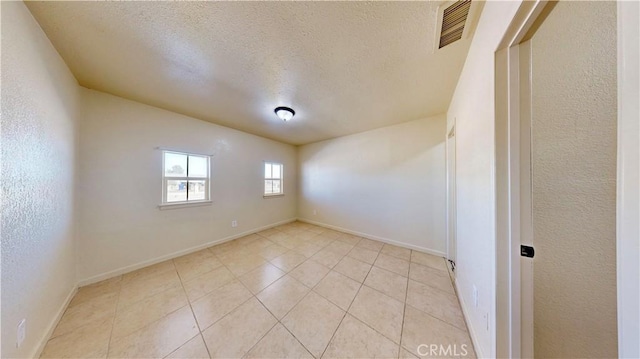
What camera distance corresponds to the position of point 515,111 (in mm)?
894

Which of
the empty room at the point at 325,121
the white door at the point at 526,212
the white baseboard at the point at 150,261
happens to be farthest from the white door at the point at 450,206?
the white baseboard at the point at 150,261

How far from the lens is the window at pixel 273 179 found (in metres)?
4.14

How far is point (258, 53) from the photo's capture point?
Answer: 4.84 feet

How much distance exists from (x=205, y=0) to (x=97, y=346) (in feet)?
8.49

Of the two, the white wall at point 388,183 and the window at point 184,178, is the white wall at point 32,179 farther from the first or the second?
the white wall at point 388,183

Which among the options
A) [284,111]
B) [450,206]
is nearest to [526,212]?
[450,206]

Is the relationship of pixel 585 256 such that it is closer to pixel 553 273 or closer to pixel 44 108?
pixel 553 273

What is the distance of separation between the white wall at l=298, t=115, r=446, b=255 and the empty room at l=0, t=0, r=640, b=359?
2.1 inches

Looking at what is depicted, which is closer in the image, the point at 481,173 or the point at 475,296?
the point at 481,173

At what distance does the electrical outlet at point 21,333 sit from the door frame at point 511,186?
2897mm

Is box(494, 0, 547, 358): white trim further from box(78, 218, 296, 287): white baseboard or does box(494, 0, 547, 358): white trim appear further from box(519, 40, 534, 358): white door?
box(78, 218, 296, 287): white baseboard
